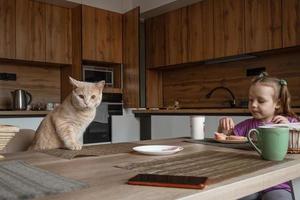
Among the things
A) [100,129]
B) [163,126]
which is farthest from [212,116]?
[100,129]

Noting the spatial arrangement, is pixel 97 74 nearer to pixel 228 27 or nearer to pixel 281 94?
pixel 228 27

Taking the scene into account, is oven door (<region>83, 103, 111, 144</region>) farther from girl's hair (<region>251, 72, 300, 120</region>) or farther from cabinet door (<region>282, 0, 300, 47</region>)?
girl's hair (<region>251, 72, 300, 120</region>)

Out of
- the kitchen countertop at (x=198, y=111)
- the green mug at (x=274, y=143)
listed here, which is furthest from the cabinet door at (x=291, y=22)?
the green mug at (x=274, y=143)

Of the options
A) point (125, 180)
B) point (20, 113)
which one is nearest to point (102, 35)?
point (20, 113)

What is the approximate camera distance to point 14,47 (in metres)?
3.07

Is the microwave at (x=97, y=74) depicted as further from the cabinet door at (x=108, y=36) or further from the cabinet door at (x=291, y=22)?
the cabinet door at (x=291, y=22)

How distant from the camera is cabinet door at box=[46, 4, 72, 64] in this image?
11.0ft

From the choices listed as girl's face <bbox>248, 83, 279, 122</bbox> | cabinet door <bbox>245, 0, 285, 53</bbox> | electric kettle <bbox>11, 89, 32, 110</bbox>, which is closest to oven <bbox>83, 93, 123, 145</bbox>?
electric kettle <bbox>11, 89, 32, 110</bbox>

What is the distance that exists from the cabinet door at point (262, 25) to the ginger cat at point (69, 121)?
1.94 m

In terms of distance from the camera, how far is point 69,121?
1196 mm

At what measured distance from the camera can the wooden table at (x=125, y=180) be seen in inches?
18.5

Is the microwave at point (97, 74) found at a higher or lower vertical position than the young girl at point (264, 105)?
higher

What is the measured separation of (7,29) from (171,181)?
3032 mm

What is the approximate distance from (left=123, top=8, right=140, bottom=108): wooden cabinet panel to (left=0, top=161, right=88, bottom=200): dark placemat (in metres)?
2.83
